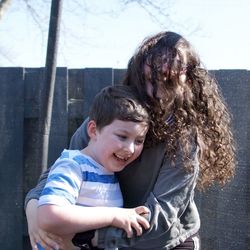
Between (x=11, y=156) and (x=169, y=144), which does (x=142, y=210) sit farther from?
(x=11, y=156)

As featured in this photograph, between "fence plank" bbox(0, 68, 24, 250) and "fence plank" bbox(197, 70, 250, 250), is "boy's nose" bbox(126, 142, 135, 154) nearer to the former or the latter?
"fence plank" bbox(197, 70, 250, 250)

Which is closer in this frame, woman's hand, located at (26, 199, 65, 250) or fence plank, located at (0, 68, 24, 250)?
woman's hand, located at (26, 199, 65, 250)

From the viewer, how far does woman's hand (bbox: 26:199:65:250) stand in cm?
194

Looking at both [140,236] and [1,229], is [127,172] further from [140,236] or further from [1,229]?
[1,229]

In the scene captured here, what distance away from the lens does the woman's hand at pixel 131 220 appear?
189 cm

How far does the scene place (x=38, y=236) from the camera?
2.01 meters

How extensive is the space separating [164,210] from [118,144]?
0.95ft

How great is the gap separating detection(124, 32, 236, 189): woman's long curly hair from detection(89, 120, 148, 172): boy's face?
0.08 metres

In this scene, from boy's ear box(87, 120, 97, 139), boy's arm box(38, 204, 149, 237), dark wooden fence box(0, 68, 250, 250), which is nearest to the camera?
boy's arm box(38, 204, 149, 237)

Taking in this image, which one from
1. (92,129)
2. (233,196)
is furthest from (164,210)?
(233,196)

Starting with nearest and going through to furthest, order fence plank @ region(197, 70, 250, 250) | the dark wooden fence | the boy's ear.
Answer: the boy's ear, fence plank @ region(197, 70, 250, 250), the dark wooden fence

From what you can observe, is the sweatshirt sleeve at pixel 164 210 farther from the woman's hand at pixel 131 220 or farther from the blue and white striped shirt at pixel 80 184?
the blue and white striped shirt at pixel 80 184

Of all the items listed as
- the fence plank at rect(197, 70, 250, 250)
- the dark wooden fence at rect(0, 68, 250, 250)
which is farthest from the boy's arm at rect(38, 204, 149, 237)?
the dark wooden fence at rect(0, 68, 250, 250)

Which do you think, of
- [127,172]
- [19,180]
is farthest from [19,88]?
[127,172]
